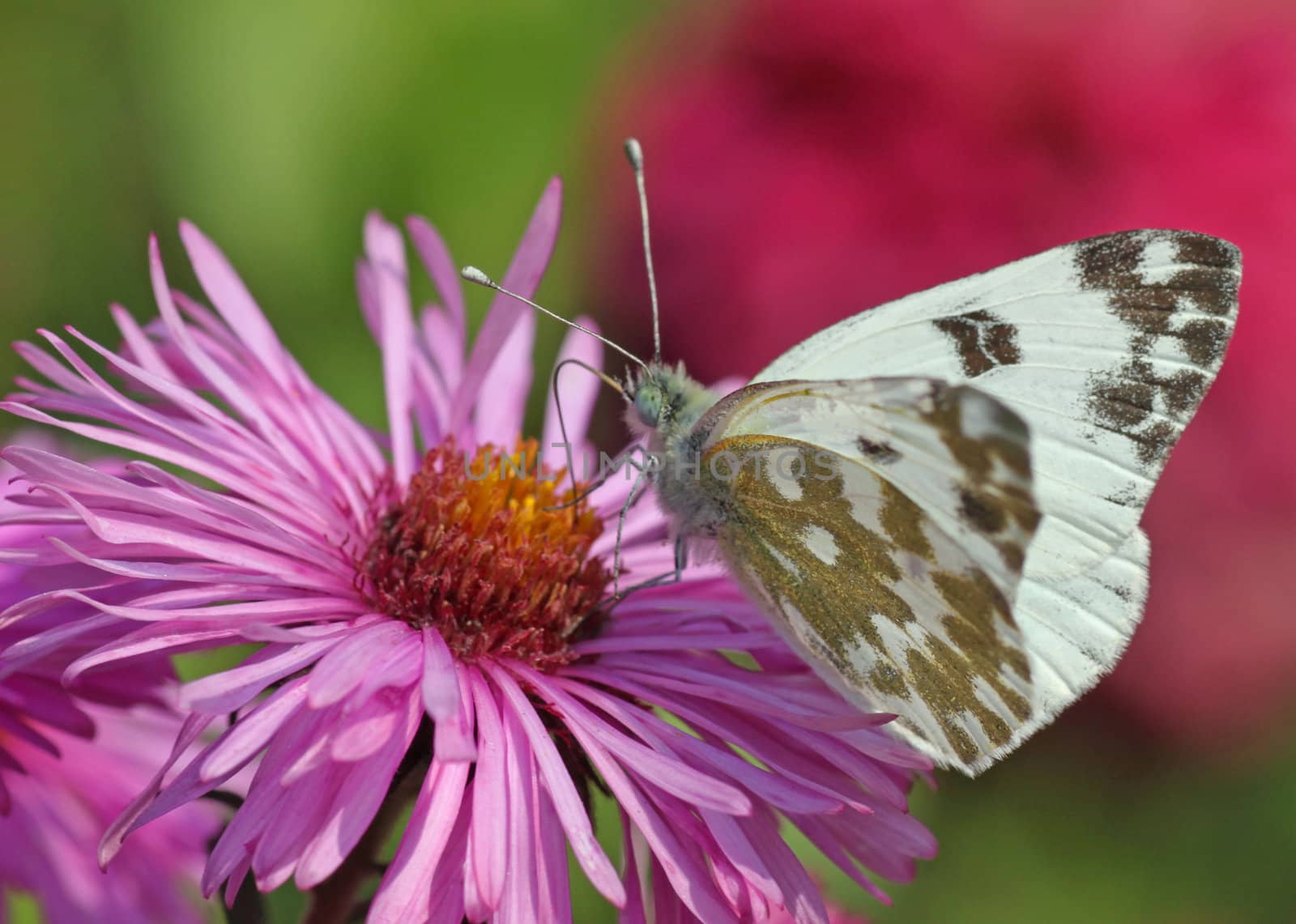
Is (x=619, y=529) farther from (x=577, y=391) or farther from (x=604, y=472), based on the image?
(x=577, y=391)

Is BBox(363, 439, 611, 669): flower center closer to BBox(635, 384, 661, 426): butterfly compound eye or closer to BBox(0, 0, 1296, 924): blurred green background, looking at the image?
BBox(635, 384, 661, 426): butterfly compound eye

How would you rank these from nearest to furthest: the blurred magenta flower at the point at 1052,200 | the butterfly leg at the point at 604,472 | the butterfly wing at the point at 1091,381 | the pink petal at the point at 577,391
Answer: the butterfly wing at the point at 1091,381 → the butterfly leg at the point at 604,472 → the pink petal at the point at 577,391 → the blurred magenta flower at the point at 1052,200

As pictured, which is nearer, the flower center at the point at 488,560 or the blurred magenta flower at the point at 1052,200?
the flower center at the point at 488,560

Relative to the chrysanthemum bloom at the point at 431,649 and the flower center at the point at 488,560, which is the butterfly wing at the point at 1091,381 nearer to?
the chrysanthemum bloom at the point at 431,649

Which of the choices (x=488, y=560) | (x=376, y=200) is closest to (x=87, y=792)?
(x=488, y=560)

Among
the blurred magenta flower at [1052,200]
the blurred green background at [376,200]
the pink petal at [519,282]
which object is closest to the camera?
the pink petal at [519,282]

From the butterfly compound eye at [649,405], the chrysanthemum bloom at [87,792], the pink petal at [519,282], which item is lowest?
the chrysanthemum bloom at [87,792]

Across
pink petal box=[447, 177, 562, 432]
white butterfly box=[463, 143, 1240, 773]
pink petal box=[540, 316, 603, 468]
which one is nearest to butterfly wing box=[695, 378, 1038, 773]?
white butterfly box=[463, 143, 1240, 773]

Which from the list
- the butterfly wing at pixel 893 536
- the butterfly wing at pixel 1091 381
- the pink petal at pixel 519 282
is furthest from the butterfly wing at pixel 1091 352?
the pink petal at pixel 519 282

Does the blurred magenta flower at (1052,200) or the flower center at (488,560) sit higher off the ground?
the blurred magenta flower at (1052,200)
